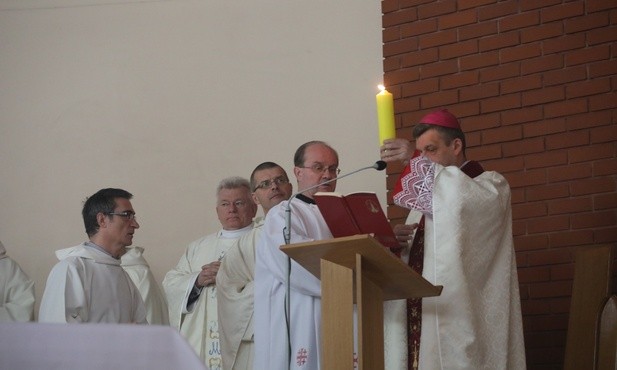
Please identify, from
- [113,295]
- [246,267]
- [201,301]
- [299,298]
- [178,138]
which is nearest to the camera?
[299,298]

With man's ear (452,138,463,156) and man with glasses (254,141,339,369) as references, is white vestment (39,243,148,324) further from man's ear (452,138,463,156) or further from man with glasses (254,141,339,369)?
man's ear (452,138,463,156)

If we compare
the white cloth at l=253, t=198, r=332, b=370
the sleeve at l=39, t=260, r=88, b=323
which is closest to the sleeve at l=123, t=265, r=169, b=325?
the sleeve at l=39, t=260, r=88, b=323

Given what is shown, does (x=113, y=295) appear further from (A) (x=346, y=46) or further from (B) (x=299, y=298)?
(A) (x=346, y=46)

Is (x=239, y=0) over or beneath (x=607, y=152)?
over

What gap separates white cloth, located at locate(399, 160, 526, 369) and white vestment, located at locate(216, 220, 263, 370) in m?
1.67

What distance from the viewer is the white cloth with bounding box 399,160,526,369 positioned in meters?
4.68

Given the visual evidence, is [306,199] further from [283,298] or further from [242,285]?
[242,285]

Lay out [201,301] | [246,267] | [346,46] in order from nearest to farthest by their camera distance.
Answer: [246,267] → [201,301] → [346,46]

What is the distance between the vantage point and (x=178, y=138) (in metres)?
8.47

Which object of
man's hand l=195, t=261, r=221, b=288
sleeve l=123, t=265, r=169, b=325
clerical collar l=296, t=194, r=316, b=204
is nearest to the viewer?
clerical collar l=296, t=194, r=316, b=204

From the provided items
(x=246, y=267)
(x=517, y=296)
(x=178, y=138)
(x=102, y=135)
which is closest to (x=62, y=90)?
(x=102, y=135)

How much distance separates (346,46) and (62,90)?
2629mm

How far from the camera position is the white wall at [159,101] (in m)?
8.05

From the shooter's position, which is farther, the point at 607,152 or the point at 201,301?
the point at 201,301
